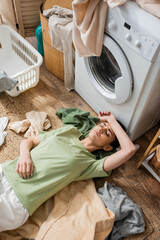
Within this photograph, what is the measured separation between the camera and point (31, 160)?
4.29 feet

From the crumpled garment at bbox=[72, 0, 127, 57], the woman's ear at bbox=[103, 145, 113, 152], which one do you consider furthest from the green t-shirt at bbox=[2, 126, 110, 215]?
the crumpled garment at bbox=[72, 0, 127, 57]

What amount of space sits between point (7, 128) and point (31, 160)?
1.92ft

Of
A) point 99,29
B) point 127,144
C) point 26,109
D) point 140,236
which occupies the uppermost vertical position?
point 99,29

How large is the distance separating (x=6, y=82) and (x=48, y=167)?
84 centimetres

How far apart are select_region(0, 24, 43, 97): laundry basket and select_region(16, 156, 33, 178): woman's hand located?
81 cm

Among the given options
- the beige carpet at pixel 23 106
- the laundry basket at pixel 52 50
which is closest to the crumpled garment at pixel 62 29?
the laundry basket at pixel 52 50

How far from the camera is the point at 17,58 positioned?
7.17 feet

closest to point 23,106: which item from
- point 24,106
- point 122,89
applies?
point 24,106

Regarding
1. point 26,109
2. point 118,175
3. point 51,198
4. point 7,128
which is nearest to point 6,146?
point 7,128

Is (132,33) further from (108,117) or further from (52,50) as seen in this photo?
(52,50)

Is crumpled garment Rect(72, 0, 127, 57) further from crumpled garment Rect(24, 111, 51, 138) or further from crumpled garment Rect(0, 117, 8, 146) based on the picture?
crumpled garment Rect(0, 117, 8, 146)

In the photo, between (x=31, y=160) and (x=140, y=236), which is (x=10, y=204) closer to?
(x=31, y=160)

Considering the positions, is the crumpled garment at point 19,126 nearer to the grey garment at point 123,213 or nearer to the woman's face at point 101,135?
the woman's face at point 101,135

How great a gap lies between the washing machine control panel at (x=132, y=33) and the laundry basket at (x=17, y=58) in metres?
0.84
